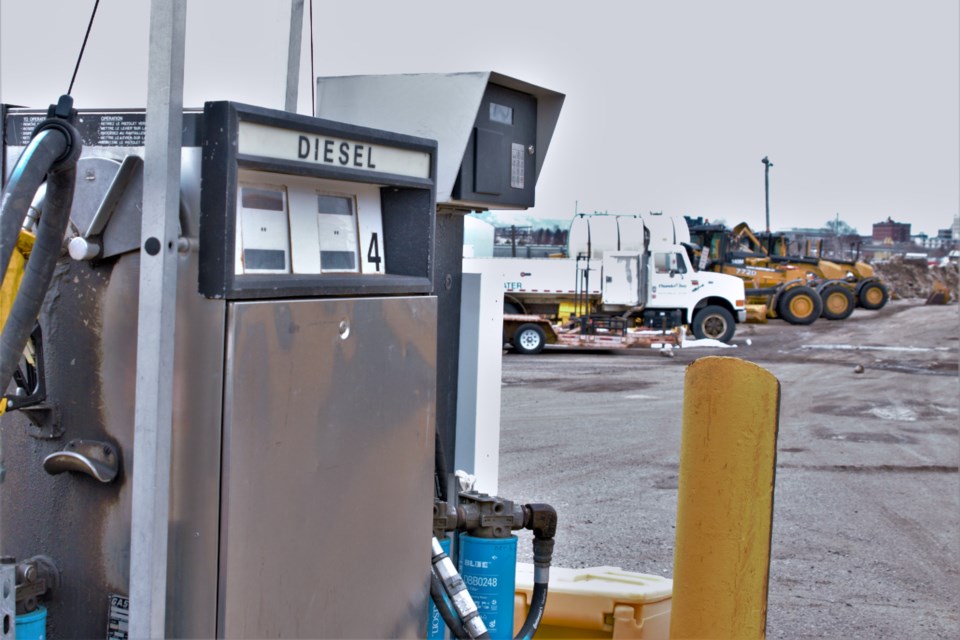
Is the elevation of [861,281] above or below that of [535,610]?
above

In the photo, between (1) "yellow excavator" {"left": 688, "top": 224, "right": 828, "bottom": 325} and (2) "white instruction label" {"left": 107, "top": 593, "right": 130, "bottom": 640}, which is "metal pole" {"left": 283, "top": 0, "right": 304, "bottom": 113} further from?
(1) "yellow excavator" {"left": 688, "top": 224, "right": 828, "bottom": 325}

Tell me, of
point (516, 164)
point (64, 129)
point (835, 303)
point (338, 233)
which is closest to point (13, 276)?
point (64, 129)

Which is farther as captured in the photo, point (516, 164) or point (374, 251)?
point (516, 164)

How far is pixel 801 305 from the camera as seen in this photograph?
2945cm

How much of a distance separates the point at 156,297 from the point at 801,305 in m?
28.9

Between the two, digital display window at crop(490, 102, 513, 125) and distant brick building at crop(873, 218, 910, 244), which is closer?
digital display window at crop(490, 102, 513, 125)

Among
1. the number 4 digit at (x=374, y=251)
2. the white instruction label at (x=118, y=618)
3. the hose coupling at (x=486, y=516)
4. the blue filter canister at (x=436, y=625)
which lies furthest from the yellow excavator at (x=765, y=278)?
the white instruction label at (x=118, y=618)

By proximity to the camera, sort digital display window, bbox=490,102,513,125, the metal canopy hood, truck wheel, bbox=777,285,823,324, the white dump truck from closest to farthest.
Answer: the metal canopy hood, digital display window, bbox=490,102,513,125, the white dump truck, truck wheel, bbox=777,285,823,324

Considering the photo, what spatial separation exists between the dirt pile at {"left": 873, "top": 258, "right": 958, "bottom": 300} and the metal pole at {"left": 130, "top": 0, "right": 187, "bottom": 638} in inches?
1719

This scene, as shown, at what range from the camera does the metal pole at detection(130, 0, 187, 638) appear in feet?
6.22

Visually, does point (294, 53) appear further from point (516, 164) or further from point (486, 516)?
point (486, 516)

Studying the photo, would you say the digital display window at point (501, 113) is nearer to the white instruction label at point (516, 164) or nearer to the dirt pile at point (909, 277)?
A: the white instruction label at point (516, 164)

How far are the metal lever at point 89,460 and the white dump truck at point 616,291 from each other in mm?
19228

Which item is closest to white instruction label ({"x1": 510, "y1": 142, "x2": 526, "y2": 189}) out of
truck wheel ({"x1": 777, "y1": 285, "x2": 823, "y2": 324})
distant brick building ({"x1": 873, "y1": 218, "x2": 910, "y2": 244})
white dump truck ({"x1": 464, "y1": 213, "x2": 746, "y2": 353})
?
Result: white dump truck ({"x1": 464, "y1": 213, "x2": 746, "y2": 353})
